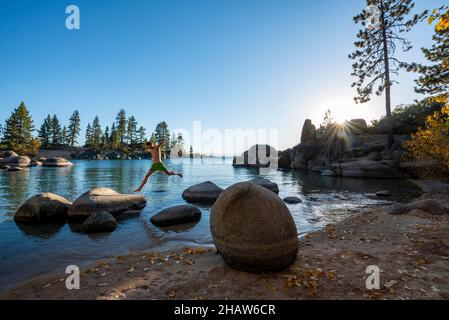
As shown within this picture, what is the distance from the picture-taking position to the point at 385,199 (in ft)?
48.7

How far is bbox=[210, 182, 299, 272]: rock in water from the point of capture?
173 inches

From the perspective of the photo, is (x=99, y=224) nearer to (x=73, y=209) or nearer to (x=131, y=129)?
(x=73, y=209)

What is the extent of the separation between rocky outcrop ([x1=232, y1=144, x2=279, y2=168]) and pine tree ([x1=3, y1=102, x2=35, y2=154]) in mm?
66199

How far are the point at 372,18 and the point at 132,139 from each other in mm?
109387

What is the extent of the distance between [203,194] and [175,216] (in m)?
4.88

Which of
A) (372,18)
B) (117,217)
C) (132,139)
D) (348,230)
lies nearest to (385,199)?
(348,230)

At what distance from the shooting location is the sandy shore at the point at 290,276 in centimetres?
381

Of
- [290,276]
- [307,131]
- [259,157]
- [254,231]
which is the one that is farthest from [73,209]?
[307,131]

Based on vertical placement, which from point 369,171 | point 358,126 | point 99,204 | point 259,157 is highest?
point 358,126

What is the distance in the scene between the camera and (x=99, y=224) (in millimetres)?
8570

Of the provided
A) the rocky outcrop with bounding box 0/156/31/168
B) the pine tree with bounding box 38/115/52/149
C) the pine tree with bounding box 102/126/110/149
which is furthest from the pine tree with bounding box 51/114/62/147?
the rocky outcrop with bounding box 0/156/31/168

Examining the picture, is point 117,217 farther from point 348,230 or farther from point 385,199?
point 385,199

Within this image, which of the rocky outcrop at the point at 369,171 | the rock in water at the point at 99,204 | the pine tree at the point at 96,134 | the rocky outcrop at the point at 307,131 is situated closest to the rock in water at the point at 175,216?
the rock in water at the point at 99,204

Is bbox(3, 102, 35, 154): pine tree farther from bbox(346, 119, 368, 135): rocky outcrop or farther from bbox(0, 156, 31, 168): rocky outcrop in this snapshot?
bbox(346, 119, 368, 135): rocky outcrop
